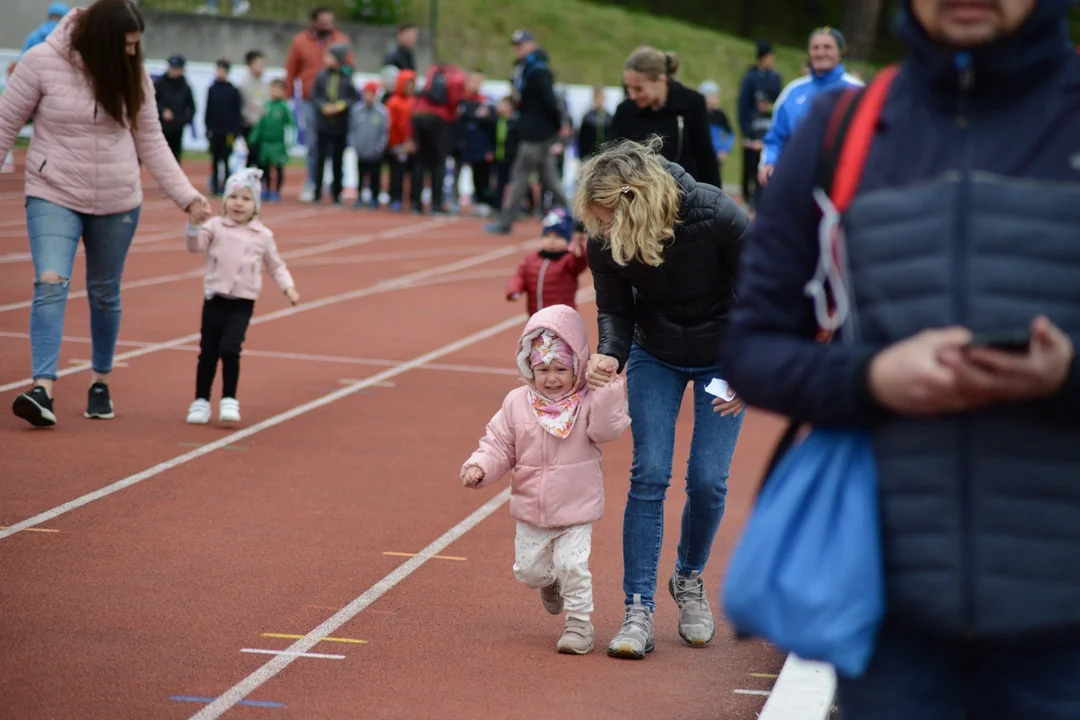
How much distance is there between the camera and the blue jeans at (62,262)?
8930 millimetres

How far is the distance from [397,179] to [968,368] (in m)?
24.6

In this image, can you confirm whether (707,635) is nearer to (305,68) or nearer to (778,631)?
(778,631)

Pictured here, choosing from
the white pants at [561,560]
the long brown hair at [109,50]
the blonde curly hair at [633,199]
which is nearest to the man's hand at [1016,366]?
the blonde curly hair at [633,199]

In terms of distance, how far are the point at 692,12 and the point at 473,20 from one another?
17.7 m

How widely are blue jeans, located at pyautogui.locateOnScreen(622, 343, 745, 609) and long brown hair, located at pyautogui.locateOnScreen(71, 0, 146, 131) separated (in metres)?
4.16

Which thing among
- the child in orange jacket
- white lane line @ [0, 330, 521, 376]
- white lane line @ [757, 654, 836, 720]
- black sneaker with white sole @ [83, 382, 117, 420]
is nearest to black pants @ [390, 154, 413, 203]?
the child in orange jacket

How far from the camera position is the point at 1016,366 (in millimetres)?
2266

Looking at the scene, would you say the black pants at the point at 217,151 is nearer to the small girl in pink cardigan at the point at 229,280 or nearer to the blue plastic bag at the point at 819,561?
the small girl in pink cardigan at the point at 229,280

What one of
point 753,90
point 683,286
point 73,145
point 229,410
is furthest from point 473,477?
point 753,90

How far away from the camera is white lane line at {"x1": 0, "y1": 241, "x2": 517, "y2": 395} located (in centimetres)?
1145

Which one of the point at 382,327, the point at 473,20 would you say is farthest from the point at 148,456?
the point at 473,20

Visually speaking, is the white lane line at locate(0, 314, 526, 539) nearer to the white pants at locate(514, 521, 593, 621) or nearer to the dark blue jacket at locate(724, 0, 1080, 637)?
the white pants at locate(514, 521, 593, 621)

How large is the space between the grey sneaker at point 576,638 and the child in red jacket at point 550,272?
385 centimetres

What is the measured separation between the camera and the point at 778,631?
2.47 meters
